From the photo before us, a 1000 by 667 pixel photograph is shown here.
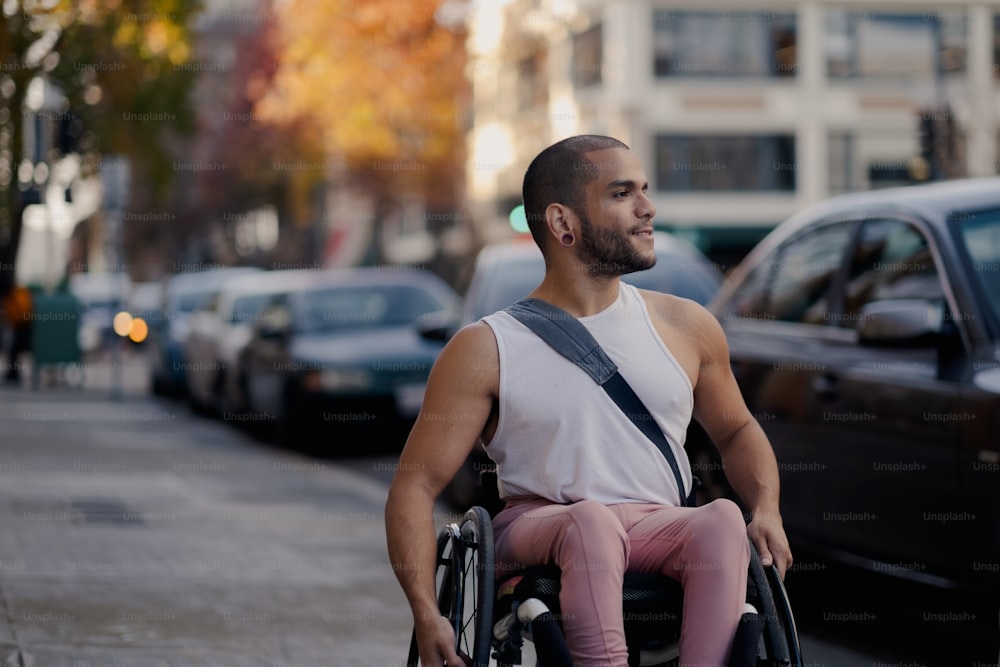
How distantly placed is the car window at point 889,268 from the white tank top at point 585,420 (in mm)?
2531

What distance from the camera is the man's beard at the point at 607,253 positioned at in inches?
154

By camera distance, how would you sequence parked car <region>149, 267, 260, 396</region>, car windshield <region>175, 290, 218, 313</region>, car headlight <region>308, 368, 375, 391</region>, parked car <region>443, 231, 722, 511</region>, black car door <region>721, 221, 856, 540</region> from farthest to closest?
car windshield <region>175, 290, 218, 313</region> → parked car <region>149, 267, 260, 396</region> → car headlight <region>308, 368, 375, 391</region> → parked car <region>443, 231, 722, 511</region> → black car door <region>721, 221, 856, 540</region>

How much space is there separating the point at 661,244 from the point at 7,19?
447cm

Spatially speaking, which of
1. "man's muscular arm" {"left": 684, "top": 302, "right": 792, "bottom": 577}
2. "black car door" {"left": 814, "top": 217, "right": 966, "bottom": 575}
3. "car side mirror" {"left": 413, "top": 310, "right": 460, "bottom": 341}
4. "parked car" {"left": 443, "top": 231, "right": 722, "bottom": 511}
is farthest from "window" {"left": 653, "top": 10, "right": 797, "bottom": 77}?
"man's muscular arm" {"left": 684, "top": 302, "right": 792, "bottom": 577}

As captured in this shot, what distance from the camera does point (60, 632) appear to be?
6320 millimetres

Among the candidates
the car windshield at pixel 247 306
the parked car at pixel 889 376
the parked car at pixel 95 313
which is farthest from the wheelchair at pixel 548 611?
the parked car at pixel 95 313

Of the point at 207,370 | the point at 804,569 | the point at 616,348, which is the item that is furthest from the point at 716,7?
the point at 616,348

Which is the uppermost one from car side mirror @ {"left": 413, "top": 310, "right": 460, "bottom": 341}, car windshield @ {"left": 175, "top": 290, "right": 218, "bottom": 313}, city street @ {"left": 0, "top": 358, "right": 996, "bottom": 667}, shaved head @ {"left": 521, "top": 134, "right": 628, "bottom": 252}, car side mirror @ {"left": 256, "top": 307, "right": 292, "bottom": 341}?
shaved head @ {"left": 521, "top": 134, "right": 628, "bottom": 252}

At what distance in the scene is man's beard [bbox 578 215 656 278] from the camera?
12.8 ft

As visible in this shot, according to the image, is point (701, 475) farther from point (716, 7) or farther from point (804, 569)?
point (716, 7)

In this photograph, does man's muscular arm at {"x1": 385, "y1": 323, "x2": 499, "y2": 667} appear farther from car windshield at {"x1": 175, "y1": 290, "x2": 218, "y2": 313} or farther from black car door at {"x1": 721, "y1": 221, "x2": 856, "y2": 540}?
car windshield at {"x1": 175, "y1": 290, "x2": 218, "y2": 313}

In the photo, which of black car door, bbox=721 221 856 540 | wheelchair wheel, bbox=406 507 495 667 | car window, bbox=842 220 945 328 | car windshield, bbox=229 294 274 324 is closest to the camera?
wheelchair wheel, bbox=406 507 495 667

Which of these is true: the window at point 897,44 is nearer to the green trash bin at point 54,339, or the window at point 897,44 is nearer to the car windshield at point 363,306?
the green trash bin at point 54,339

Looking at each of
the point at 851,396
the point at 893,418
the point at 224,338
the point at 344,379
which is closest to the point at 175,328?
the point at 224,338
